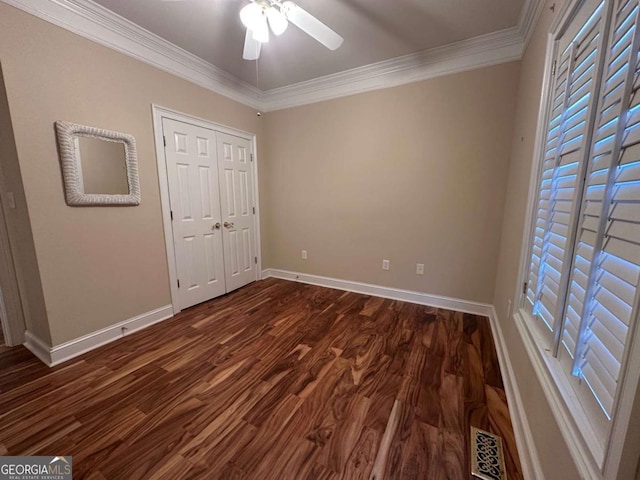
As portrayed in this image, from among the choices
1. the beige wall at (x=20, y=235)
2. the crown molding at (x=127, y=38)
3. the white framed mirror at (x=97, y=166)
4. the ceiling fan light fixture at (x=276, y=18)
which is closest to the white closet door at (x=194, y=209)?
the white framed mirror at (x=97, y=166)

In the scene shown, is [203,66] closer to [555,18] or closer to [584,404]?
[555,18]

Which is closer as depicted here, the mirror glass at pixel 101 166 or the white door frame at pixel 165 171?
the mirror glass at pixel 101 166

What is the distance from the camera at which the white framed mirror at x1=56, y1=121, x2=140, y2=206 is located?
1836 mm

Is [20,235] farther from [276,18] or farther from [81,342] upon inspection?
[276,18]

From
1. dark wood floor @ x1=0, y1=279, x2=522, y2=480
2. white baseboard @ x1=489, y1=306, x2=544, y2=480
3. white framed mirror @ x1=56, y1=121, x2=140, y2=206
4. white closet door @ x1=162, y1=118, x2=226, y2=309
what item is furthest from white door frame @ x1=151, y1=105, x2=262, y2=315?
white baseboard @ x1=489, y1=306, x2=544, y2=480

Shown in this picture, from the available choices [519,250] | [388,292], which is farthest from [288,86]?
[519,250]

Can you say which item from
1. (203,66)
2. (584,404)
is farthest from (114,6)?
(584,404)

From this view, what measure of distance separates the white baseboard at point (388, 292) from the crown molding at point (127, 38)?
255 centimetres

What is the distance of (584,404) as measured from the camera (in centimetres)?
80

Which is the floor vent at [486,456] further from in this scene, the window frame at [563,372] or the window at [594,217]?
the window at [594,217]

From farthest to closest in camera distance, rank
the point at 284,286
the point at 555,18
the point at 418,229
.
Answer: the point at 284,286
the point at 418,229
the point at 555,18

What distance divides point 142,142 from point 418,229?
295cm

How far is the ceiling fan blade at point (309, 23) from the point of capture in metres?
1.52

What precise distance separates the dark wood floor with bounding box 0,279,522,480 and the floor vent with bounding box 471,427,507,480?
0.03 meters
